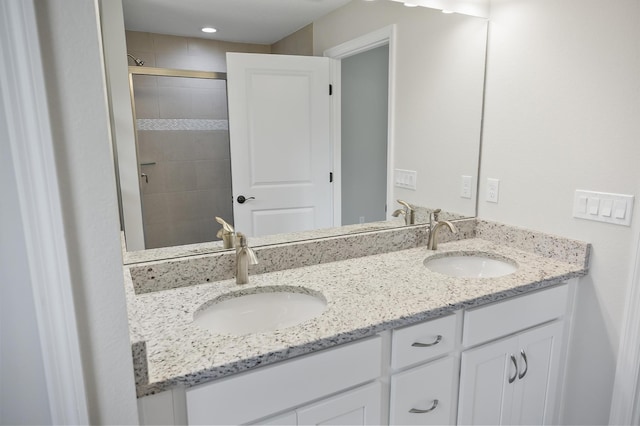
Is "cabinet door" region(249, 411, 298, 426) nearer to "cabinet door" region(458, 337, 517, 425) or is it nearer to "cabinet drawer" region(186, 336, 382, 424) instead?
"cabinet drawer" region(186, 336, 382, 424)

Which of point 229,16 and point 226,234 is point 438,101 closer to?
point 229,16

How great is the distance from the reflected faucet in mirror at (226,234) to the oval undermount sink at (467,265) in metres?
0.83

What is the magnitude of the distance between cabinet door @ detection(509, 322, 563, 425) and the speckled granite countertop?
22 cm

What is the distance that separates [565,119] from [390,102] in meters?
0.74

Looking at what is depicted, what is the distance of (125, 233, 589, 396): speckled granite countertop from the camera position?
901mm

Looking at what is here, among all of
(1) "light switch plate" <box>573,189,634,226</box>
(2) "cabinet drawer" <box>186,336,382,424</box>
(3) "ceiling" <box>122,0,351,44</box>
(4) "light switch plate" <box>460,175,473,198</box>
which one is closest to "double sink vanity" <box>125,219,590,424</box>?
(2) "cabinet drawer" <box>186,336,382,424</box>

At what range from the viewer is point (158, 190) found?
54.9 inches

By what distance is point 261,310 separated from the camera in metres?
1.34

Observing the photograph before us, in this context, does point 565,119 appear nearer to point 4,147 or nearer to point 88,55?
point 88,55

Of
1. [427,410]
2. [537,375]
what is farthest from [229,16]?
[537,375]

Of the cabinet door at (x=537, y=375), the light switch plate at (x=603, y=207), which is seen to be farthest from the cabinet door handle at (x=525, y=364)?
the light switch plate at (x=603, y=207)

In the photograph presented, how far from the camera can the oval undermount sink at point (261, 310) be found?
1245mm

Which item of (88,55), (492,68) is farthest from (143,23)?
(492,68)

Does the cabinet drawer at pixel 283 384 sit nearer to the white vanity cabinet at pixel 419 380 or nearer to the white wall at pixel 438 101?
the white vanity cabinet at pixel 419 380
